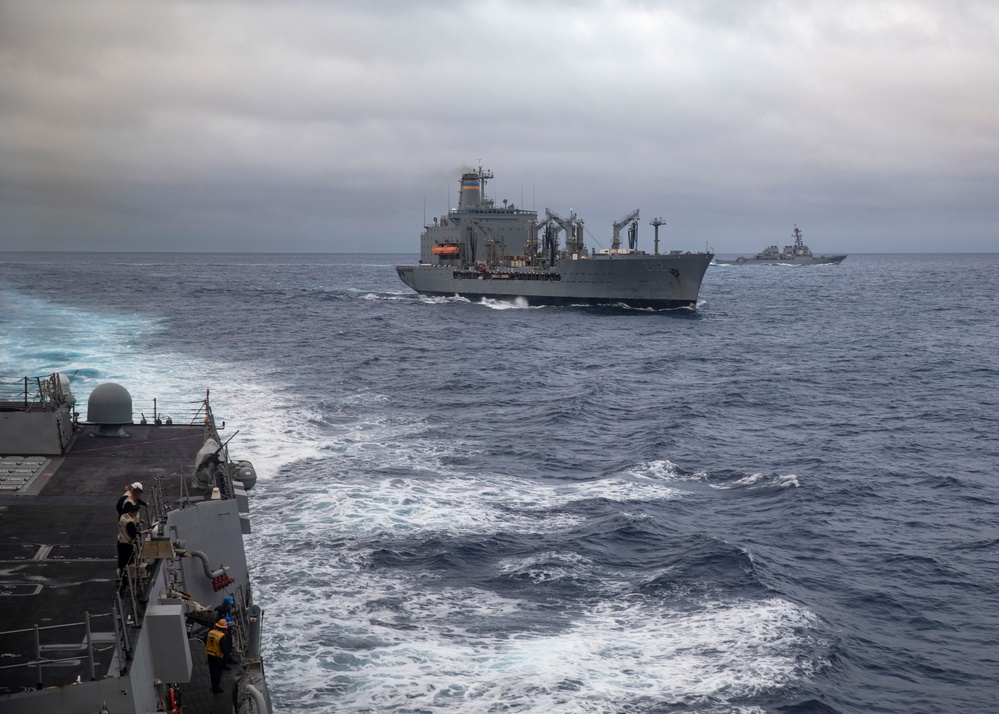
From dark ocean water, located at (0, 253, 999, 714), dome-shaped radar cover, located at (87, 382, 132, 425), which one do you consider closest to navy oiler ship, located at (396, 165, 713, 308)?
dark ocean water, located at (0, 253, 999, 714)

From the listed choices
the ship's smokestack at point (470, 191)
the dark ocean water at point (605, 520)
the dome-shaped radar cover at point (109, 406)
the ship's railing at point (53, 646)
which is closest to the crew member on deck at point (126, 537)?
the ship's railing at point (53, 646)

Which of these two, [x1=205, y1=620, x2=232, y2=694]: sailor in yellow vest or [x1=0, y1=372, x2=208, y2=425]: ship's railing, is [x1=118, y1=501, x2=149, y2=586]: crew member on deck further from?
[x1=0, y1=372, x2=208, y2=425]: ship's railing

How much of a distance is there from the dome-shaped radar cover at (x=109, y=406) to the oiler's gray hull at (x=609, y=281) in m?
72.2

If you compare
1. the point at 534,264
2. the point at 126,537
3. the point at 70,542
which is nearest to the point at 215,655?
the point at 126,537

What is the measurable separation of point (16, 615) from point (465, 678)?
8142 millimetres

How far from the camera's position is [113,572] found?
15.5 meters

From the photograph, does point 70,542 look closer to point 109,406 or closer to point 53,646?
point 53,646

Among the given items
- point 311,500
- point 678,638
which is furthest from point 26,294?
point 678,638

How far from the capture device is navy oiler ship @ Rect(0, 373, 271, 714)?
11734 mm

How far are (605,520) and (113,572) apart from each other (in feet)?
48.7

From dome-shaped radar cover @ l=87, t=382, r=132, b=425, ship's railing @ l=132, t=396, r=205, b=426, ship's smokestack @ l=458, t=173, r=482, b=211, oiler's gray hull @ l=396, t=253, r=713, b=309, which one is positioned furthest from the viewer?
ship's smokestack @ l=458, t=173, r=482, b=211

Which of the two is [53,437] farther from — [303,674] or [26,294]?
[26,294]

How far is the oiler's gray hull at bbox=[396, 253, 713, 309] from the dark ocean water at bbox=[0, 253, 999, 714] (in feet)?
99.8

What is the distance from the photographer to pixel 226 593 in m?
17.6
